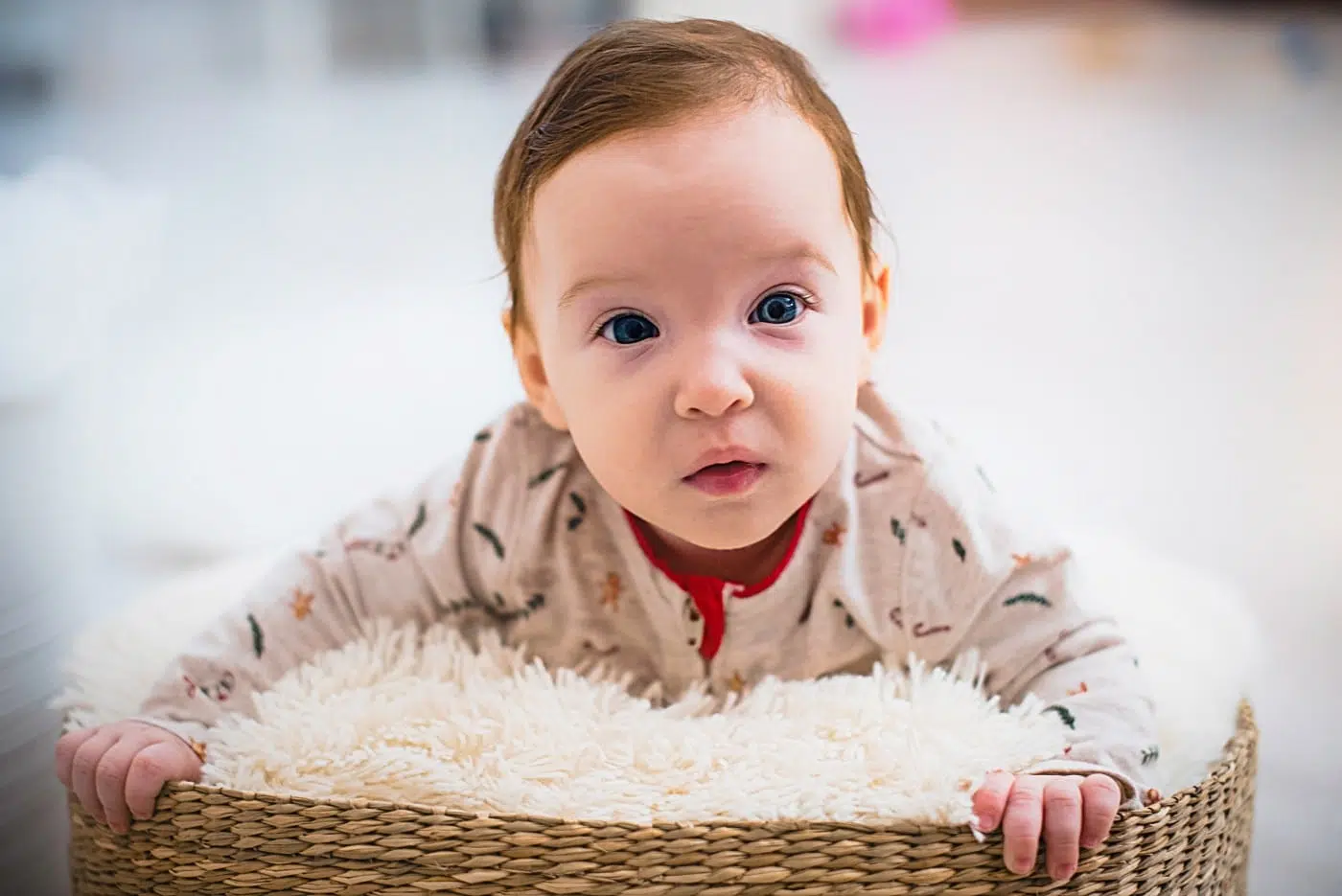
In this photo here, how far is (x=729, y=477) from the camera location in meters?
0.82

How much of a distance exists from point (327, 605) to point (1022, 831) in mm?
542

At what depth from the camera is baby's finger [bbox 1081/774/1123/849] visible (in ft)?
2.41

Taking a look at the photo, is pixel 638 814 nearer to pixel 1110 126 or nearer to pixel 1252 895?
pixel 1252 895

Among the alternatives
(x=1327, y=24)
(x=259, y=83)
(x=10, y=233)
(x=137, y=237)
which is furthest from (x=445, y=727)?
(x=1327, y=24)

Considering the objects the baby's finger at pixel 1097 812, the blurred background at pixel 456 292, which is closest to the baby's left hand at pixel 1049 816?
the baby's finger at pixel 1097 812

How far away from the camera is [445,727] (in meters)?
0.83

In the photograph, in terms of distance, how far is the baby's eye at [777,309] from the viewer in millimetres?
812

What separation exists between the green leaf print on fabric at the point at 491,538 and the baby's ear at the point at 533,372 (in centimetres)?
11

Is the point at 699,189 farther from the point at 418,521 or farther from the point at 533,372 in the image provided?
the point at 418,521

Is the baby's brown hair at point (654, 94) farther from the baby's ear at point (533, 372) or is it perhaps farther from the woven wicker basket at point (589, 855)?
the woven wicker basket at point (589, 855)

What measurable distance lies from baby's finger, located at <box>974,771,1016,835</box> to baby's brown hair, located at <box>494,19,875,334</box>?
0.35 metres

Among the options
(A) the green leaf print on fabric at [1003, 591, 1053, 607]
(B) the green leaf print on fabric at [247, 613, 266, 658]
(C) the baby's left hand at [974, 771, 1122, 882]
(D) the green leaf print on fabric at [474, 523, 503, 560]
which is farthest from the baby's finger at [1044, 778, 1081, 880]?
(B) the green leaf print on fabric at [247, 613, 266, 658]

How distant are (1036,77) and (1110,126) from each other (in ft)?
0.70

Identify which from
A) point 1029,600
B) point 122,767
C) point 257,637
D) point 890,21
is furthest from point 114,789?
point 890,21
